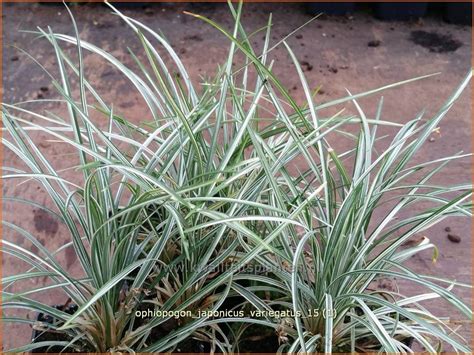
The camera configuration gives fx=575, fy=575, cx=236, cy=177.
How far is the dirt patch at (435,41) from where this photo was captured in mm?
2465

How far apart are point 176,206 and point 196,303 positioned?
23 cm

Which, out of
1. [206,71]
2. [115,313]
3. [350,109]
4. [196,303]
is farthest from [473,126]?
[115,313]

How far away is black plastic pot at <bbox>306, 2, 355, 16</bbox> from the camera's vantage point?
260 centimetres

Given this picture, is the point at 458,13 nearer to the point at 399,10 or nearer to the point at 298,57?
the point at 399,10

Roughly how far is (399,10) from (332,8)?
301 millimetres

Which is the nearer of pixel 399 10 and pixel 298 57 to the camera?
pixel 298 57

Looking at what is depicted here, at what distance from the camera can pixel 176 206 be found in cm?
98

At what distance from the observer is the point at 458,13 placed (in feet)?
8.42

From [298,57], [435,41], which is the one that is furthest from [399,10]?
[298,57]

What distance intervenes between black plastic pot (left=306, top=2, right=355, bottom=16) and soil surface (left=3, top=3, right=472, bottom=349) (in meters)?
0.04

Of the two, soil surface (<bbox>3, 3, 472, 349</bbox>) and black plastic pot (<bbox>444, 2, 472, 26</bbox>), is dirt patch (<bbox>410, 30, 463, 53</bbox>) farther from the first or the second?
black plastic pot (<bbox>444, 2, 472, 26</bbox>)

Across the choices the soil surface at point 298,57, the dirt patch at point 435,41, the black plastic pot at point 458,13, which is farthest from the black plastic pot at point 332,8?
the black plastic pot at point 458,13

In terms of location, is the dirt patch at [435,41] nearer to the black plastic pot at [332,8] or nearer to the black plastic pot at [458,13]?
the black plastic pot at [458,13]

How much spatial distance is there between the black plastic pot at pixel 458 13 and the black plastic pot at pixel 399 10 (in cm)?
10
